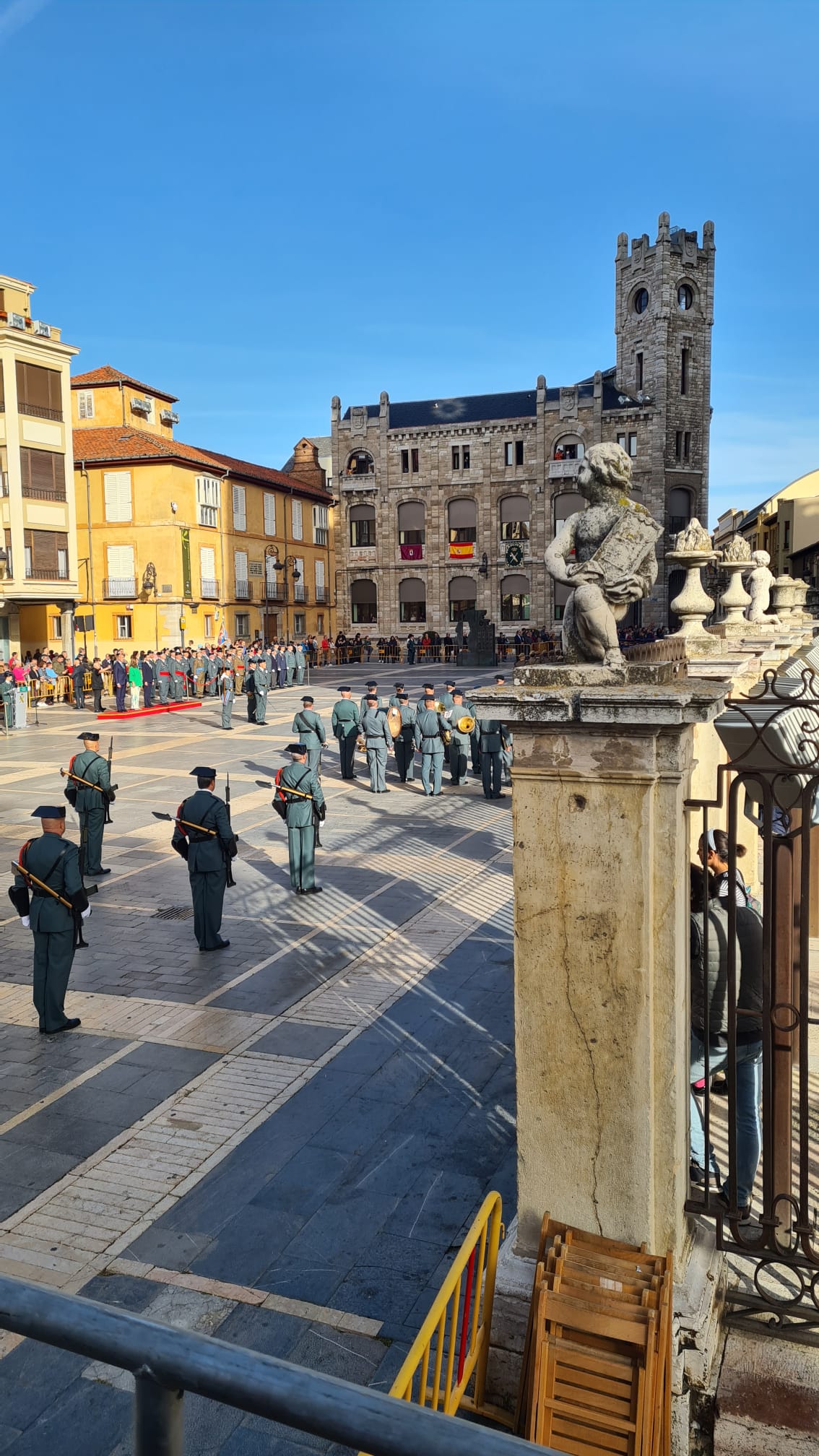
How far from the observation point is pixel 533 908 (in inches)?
141

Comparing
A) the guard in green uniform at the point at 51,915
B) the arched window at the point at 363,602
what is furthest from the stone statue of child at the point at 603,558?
the arched window at the point at 363,602

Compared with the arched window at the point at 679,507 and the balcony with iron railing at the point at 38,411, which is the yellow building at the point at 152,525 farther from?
the arched window at the point at 679,507

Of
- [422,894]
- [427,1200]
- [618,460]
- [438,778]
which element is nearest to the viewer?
[618,460]

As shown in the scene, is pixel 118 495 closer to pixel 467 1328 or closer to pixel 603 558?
pixel 603 558

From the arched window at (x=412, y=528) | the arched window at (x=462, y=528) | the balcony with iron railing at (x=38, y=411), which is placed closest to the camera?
the balcony with iron railing at (x=38, y=411)

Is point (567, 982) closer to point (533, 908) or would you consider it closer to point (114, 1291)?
point (533, 908)

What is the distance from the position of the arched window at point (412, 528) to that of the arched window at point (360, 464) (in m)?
3.03

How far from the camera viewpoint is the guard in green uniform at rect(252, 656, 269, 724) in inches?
1033

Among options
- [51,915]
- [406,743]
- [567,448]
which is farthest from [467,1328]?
[567,448]

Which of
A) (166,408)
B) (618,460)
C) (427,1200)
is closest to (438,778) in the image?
(427,1200)

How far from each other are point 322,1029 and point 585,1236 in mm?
4079

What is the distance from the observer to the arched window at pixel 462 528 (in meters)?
58.4

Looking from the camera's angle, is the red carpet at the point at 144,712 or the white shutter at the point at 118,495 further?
the white shutter at the point at 118,495

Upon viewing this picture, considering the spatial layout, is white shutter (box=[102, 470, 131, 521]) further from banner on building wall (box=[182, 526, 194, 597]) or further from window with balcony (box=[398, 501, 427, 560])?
window with balcony (box=[398, 501, 427, 560])
